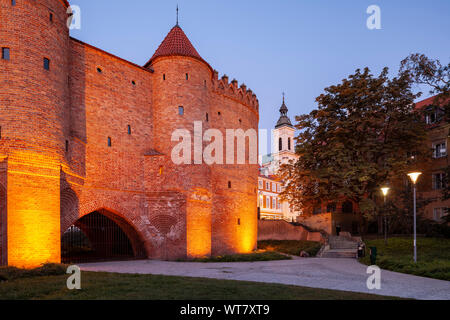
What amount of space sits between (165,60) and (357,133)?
566 inches

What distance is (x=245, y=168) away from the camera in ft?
84.1

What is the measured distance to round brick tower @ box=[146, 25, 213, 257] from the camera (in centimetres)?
1920

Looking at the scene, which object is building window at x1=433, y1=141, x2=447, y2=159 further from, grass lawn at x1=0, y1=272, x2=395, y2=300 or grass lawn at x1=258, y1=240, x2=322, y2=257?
grass lawn at x1=0, y1=272, x2=395, y2=300

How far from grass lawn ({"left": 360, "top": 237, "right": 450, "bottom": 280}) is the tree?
2.75 meters

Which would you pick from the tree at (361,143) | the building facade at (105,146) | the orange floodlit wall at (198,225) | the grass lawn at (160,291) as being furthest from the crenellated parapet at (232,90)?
the grass lawn at (160,291)

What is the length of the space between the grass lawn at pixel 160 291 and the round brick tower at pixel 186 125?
9.84 meters

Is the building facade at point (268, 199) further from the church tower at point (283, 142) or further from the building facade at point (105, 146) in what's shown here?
the building facade at point (105, 146)

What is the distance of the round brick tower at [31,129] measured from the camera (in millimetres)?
12625

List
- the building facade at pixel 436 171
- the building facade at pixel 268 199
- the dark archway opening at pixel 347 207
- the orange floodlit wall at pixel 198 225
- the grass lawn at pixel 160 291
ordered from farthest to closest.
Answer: the building facade at pixel 268 199
the dark archway opening at pixel 347 207
the building facade at pixel 436 171
the orange floodlit wall at pixel 198 225
the grass lawn at pixel 160 291

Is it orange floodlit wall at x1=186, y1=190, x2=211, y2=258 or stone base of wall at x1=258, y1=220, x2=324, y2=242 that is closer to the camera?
orange floodlit wall at x1=186, y1=190, x2=211, y2=258

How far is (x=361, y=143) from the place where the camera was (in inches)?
912

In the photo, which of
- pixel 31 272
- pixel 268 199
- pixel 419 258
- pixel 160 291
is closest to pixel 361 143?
pixel 419 258

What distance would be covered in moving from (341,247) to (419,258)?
9544 millimetres

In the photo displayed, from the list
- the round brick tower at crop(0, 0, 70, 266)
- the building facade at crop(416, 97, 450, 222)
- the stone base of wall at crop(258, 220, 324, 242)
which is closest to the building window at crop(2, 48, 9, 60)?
the round brick tower at crop(0, 0, 70, 266)
